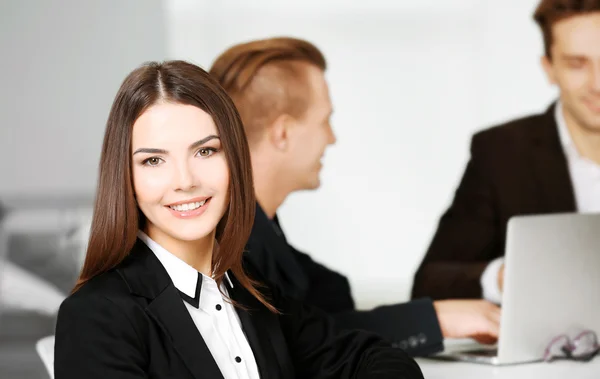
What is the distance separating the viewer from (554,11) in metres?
3.56

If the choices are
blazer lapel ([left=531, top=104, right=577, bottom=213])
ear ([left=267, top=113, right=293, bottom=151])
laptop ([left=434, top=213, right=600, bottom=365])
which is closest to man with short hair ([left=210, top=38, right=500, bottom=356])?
ear ([left=267, top=113, right=293, bottom=151])

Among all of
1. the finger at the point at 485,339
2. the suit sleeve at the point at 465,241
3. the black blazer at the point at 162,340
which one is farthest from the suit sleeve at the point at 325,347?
the suit sleeve at the point at 465,241

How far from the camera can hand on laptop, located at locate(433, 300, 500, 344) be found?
2.29 metres

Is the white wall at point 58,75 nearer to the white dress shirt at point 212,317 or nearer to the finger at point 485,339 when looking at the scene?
the finger at point 485,339

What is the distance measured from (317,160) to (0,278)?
75.6 inches

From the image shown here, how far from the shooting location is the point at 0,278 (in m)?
4.00

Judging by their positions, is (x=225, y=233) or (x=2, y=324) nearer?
(x=225, y=233)

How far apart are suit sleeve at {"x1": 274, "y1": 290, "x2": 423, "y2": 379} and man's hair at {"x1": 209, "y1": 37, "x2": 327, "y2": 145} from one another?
3.02 feet

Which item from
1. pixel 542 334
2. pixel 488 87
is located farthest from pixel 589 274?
pixel 488 87

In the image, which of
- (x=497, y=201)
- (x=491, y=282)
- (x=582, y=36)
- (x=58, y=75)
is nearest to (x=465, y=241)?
(x=497, y=201)

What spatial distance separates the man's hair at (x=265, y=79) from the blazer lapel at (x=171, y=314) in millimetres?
1110

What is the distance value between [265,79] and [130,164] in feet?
3.84

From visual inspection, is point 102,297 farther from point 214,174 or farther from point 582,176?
point 582,176

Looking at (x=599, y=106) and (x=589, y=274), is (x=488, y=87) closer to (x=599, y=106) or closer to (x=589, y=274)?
(x=599, y=106)
